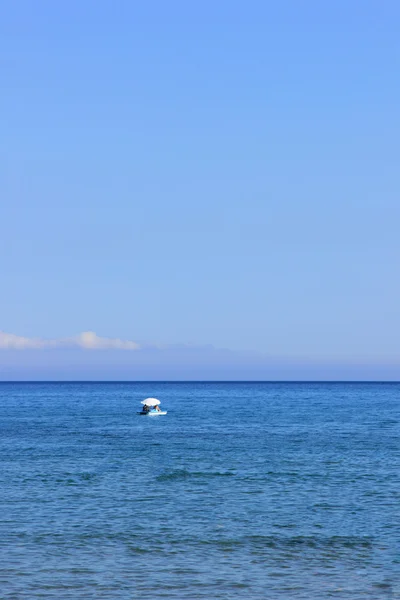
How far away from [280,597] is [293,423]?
8053cm

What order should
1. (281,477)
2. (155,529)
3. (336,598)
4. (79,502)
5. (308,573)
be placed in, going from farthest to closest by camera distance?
(281,477)
(79,502)
(155,529)
(308,573)
(336,598)

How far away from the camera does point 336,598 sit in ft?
80.8

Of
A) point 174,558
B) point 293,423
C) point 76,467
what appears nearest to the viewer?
point 174,558

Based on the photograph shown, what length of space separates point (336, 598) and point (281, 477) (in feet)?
81.4

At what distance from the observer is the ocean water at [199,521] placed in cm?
2642

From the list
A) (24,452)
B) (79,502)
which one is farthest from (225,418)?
(79,502)

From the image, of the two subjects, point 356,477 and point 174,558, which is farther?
point 356,477

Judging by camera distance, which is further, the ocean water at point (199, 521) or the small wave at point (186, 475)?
the small wave at point (186, 475)

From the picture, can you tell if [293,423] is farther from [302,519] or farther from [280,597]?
[280,597]

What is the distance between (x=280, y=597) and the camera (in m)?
24.8

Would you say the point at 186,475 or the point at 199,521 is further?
the point at 186,475

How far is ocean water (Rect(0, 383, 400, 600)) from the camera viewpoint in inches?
Answer: 1040

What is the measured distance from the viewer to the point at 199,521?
119 feet

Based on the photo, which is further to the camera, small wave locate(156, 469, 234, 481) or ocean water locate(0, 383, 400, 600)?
small wave locate(156, 469, 234, 481)
